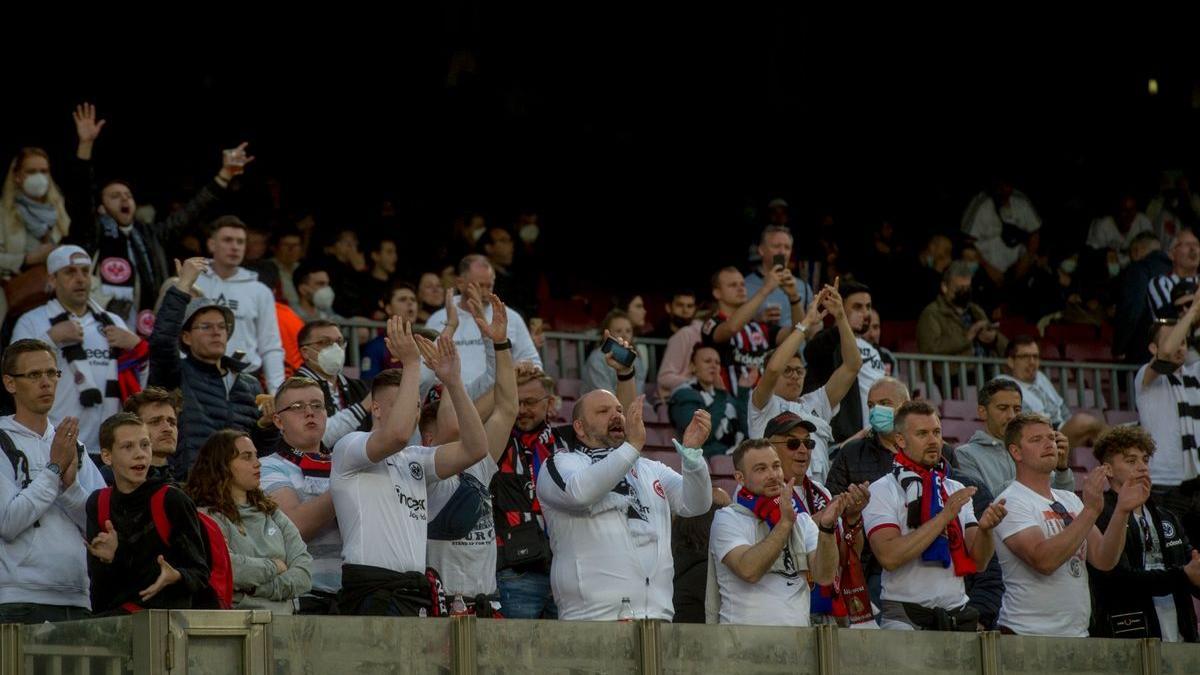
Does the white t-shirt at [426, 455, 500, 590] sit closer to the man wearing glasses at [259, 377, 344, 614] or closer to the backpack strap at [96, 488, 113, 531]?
the man wearing glasses at [259, 377, 344, 614]

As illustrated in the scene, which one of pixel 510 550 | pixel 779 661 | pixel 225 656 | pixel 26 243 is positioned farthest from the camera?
pixel 26 243

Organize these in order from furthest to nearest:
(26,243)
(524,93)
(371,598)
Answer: (524,93), (26,243), (371,598)

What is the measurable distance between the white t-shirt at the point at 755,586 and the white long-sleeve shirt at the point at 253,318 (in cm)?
319

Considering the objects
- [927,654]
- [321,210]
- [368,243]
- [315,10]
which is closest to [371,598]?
[927,654]

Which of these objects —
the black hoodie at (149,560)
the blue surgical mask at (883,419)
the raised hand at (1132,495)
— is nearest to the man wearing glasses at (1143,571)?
the raised hand at (1132,495)

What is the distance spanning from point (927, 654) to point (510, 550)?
206cm

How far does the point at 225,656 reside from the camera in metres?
5.54

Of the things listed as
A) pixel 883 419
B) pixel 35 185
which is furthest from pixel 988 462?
pixel 35 185

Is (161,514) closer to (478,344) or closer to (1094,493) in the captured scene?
(1094,493)

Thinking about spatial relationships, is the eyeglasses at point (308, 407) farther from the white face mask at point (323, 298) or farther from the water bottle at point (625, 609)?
the white face mask at point (323, 298)

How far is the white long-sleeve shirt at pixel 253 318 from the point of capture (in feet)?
33.2

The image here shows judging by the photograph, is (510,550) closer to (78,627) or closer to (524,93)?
(78,627)

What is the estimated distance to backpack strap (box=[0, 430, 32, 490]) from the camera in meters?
7.00

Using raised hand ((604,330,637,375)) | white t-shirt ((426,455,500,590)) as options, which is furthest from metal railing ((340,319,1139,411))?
white t-shirt ((426,455,500,590))
